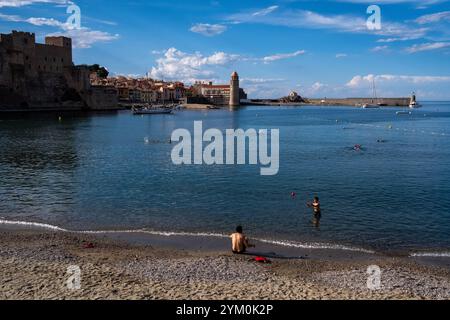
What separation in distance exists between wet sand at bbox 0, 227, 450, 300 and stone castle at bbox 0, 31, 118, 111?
84.0 meters

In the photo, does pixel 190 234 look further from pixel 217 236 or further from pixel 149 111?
pixel 149 111

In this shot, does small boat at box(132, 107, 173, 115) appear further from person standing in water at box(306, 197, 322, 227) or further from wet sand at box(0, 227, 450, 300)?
wet sand at box(0, 227, 450, 300)

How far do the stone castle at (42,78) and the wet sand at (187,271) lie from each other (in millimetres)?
84046

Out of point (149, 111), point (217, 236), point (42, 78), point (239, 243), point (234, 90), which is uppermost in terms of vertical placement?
point (234, 90)

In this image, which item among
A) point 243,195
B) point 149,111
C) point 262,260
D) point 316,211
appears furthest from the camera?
point 149,111

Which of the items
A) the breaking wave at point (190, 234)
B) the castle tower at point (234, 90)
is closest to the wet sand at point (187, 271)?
the breaking wave at point (190, 234)

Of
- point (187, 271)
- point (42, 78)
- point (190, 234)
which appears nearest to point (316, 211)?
point (190, 234)

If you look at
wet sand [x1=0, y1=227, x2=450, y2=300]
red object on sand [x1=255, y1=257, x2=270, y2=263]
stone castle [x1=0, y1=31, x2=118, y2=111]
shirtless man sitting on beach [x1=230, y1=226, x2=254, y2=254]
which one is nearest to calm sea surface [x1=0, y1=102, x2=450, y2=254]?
wet sand [x1=0, y1=227, x2=450, y2=300]

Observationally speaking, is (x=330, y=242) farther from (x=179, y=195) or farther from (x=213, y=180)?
(x=213, y=180)

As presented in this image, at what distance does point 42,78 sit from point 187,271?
95617mm

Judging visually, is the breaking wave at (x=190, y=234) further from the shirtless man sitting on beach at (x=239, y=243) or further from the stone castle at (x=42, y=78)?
the stone castle at (x=42, y=78)

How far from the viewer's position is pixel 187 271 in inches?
444
